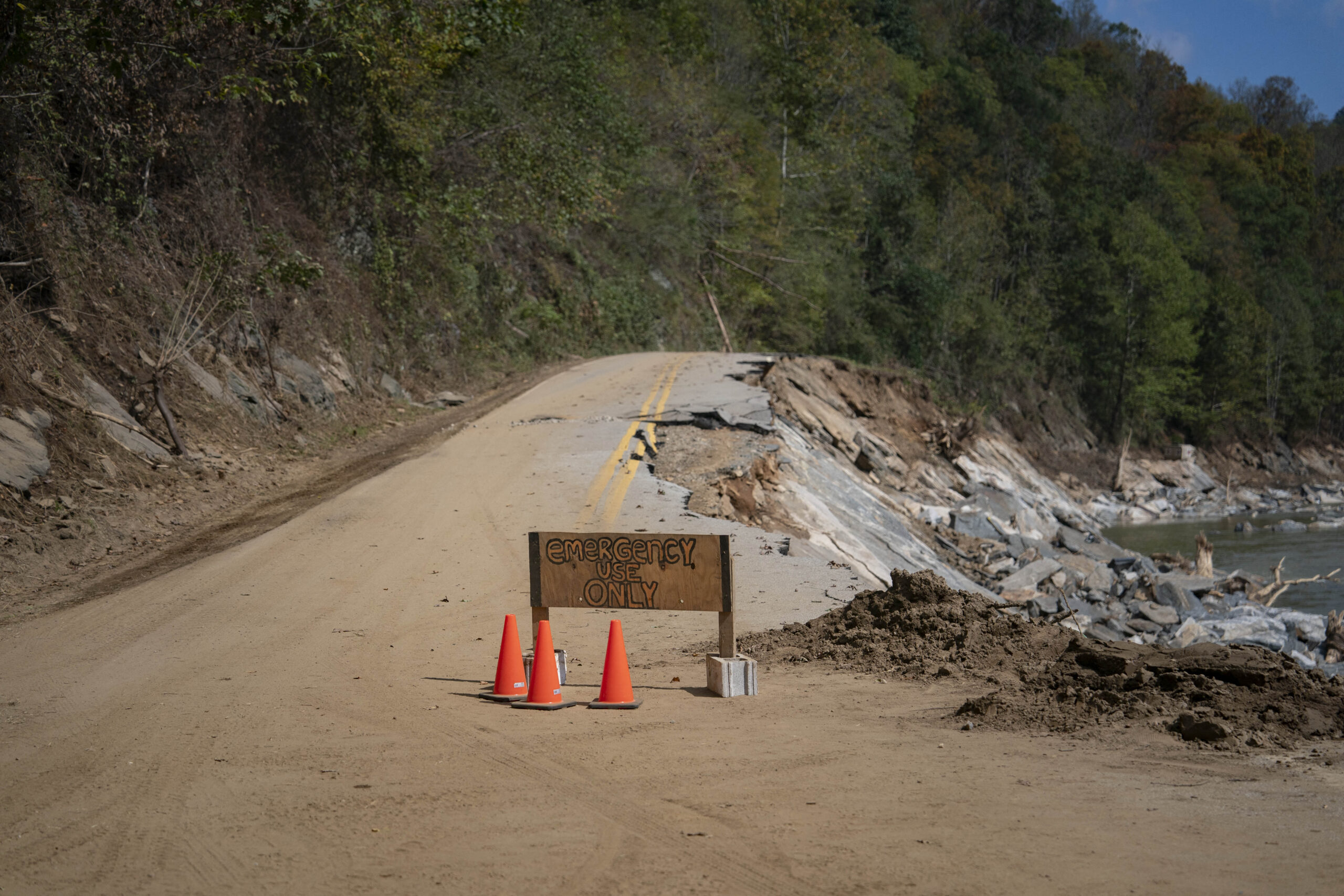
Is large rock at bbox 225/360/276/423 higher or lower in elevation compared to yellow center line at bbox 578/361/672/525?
higher

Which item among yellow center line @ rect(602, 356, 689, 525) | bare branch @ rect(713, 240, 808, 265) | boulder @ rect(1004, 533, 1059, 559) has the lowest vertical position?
boulder @ rect(1004, 533, 1059, 559)

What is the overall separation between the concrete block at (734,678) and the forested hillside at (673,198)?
8570 millimetres

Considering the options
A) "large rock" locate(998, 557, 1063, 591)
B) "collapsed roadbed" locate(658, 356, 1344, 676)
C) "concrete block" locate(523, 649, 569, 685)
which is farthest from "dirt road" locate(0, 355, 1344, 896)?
"large rock" locate(998, 557, 1063, 591)

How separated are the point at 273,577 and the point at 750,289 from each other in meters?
33.7

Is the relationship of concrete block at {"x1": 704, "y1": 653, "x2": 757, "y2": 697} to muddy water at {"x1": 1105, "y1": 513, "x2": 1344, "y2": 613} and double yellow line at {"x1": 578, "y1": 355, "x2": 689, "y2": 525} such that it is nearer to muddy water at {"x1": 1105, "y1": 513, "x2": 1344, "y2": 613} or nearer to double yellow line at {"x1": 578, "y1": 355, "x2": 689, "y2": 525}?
double yellow line at {"x1": 578, "y1": 355, "x2": 689, "y2": 525}

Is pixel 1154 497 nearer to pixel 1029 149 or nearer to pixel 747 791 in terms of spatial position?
pixel 1029 149

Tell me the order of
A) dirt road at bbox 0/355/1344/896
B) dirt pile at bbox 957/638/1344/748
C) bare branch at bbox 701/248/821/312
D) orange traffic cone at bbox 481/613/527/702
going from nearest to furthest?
dirt road at bbox 0/355/1344/896
dirt pile at bbox 957/638/1344/748
orange traffic cone at bbox 481/613/527/702
bare branch at bbox 701/248/821/312

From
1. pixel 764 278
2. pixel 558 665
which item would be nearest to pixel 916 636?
pixel 558 665

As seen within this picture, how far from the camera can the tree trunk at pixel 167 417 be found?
43.3ft

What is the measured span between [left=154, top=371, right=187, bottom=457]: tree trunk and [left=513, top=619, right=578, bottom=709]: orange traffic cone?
29.8 ft

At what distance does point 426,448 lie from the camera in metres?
15.4

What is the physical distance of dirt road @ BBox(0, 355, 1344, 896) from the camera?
12.7ft

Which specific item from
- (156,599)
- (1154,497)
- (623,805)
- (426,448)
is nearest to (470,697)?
(623,805)

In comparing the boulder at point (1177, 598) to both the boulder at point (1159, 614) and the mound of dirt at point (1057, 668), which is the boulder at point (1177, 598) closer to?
the boulder at point (1159, 614)
